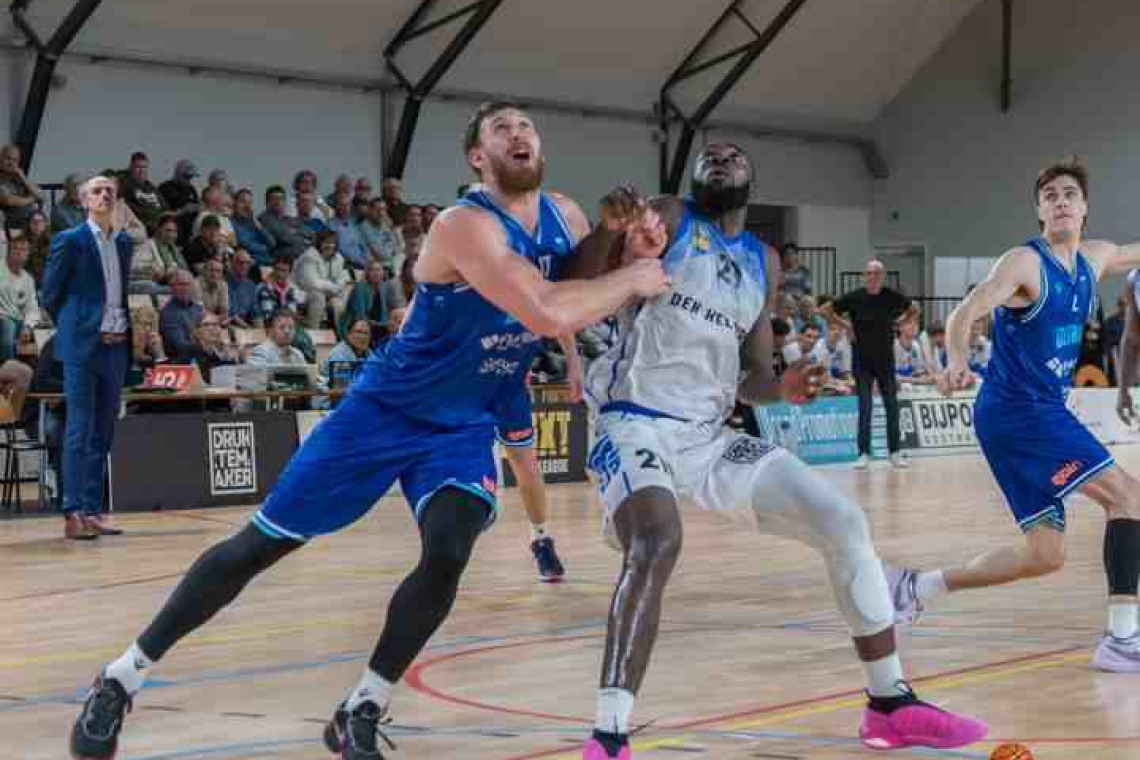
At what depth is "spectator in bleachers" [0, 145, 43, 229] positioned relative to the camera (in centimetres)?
1842

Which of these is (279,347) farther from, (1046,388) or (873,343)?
(1046,388)

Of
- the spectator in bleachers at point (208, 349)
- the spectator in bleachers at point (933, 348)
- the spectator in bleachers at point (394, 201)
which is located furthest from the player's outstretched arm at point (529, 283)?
the spectator in bleachers at point (933, 348)

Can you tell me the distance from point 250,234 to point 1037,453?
47.8 ft

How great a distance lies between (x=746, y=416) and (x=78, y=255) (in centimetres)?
977

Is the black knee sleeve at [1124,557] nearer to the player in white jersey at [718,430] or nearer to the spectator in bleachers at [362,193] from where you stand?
the player in white jersey at [718,430]

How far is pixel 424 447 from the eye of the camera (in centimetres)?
523

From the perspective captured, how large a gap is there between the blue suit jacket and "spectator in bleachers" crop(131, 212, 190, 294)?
6705 millimetres

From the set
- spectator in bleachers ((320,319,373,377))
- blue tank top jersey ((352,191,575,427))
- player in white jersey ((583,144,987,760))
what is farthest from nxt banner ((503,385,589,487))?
blue tank top jersey ((352,191,575,427))

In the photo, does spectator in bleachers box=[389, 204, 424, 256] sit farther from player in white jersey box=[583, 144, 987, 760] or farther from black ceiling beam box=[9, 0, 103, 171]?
player in white jersey box=[583, 144, 987, 760]

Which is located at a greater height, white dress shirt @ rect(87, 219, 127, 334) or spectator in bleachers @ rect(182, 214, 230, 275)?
spectator in bleachers @ rect(182, 214, 230, 275)

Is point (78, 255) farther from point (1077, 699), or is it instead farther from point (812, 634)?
point (1077, 699)

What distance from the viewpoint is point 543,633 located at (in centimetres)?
784

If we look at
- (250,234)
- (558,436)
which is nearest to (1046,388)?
(558,436)

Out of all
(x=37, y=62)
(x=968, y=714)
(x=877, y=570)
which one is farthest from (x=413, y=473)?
(x=37, y=62)
